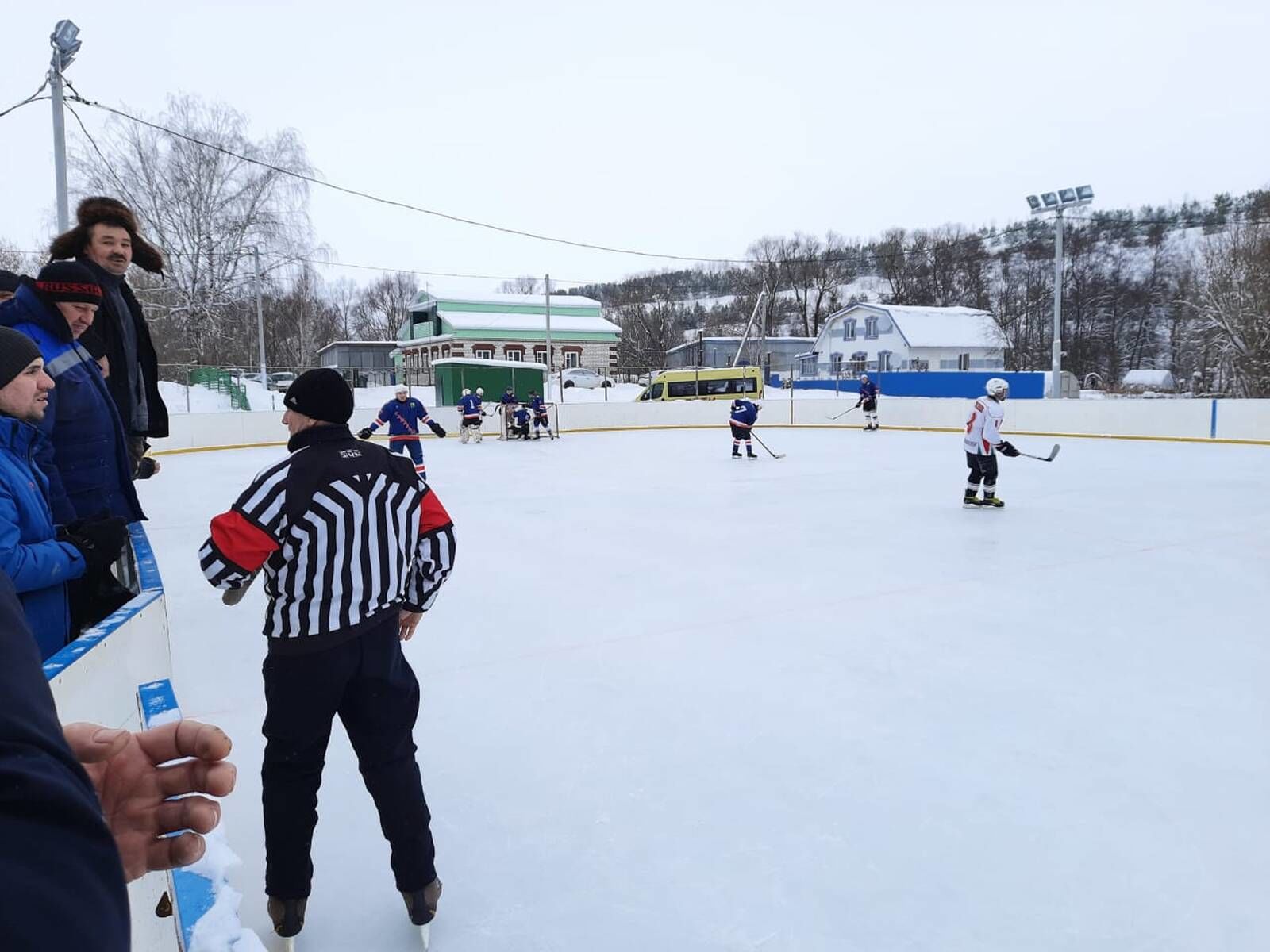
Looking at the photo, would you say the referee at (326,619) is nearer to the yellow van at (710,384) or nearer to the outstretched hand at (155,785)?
the outstretched hand at (155,785)

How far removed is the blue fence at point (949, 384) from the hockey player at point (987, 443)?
18.8 meters

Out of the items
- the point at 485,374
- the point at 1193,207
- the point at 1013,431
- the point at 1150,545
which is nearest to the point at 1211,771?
the point at 1150,545

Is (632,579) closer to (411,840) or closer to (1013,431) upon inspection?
(411,840)

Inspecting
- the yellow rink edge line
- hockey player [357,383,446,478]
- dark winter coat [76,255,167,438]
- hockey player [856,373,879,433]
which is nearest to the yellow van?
the yellow rink edge line

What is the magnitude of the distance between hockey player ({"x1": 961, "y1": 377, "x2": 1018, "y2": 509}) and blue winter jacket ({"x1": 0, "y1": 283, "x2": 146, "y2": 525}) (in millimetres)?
7395

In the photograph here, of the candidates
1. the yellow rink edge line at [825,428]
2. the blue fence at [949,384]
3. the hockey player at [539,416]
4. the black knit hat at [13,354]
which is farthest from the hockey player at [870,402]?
the black knit hat at [13,354]

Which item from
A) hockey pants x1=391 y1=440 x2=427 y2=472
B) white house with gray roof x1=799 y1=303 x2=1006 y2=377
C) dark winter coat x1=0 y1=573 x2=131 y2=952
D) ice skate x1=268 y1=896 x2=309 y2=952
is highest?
white house with gray roof x1=799 y1=303 x2=1006 y2=377

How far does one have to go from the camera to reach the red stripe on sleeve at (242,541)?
2016 millimetres

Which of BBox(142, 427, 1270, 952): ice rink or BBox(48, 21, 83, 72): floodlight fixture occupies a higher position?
BBox(48, 21, 83, 72): floodlight fixture

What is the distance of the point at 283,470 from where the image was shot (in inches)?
81.3

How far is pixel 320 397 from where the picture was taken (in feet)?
6.95

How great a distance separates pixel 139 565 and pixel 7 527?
3.86 ft

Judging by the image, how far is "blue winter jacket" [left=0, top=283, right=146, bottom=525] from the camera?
2.49 m

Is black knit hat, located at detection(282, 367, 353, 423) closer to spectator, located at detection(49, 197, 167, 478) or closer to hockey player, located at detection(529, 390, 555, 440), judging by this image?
spectator, located at detection(49, 197, 167, 478)
